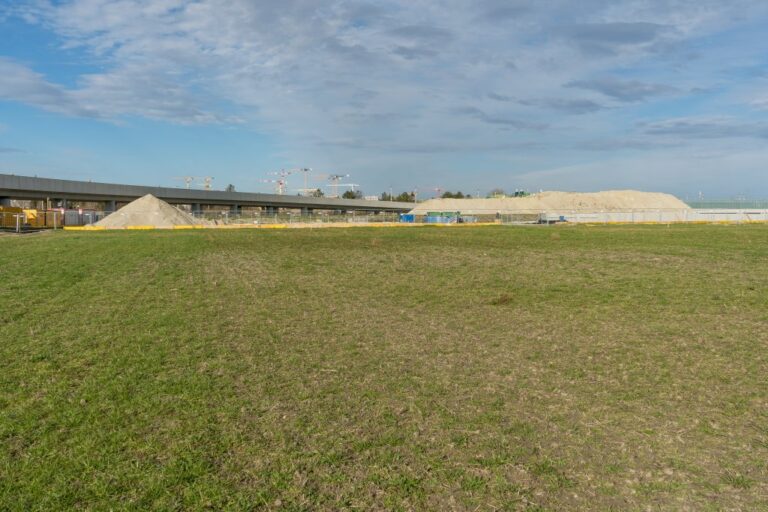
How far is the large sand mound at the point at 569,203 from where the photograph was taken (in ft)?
416

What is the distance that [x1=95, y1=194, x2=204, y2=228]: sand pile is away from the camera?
49.4 metres

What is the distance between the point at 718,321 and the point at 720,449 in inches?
213

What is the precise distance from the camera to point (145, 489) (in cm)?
356

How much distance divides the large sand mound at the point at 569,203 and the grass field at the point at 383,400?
11536 cm

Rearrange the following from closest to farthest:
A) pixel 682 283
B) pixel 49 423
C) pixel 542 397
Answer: pixel 49 423, pixel 542 397, pixel 682 283

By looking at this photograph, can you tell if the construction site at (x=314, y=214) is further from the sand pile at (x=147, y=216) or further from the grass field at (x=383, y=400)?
the grass field at (x=383, y=400)

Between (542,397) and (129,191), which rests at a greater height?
(129,191)

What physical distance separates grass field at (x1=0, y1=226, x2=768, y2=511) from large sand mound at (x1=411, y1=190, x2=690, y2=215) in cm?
11536

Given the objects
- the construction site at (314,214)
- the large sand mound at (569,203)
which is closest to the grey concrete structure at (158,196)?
the construction site at (314,214)

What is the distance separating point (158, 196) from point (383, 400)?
104899mm

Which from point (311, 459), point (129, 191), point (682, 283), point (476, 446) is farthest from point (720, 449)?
point (129, 191)

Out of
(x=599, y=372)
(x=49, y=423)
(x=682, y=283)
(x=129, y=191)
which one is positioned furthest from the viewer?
(x=129, y=191)

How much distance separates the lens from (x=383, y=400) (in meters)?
5.21

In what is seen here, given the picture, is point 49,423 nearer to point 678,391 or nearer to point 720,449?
point 720,449
